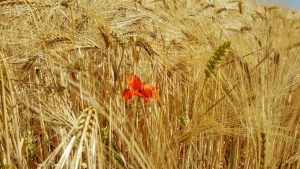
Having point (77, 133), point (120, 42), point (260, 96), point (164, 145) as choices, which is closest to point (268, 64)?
point (260, 96)

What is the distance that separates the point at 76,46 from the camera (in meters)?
1.13

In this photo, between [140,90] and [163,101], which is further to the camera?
[163,101]

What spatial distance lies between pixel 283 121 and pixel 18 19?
1.13 meters

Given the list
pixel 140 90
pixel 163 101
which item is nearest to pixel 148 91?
pixel 140 90

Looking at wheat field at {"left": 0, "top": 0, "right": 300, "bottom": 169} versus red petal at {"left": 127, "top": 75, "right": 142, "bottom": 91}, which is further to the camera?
red petal at {"left": 127, "top": 75, "right": 142, "bottom": 91}

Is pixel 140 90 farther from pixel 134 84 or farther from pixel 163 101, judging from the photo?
pixel 163 101

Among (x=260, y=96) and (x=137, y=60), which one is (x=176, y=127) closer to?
(x=260, y=96)

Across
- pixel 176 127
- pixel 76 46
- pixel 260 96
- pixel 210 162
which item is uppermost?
pixel 76 46

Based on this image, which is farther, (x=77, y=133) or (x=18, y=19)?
(x=18, y=19)

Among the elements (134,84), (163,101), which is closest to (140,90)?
(134,84)

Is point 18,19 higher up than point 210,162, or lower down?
higher up

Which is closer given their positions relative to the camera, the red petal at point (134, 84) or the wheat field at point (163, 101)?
the wheat field at point (163, 101)

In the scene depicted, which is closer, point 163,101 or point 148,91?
point 148,91

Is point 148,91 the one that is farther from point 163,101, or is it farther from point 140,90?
point 163,101
